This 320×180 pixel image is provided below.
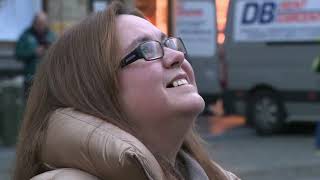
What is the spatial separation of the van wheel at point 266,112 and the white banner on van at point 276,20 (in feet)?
3.23

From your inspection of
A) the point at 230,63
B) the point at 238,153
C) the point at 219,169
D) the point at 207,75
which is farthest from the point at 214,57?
the point at 219,169

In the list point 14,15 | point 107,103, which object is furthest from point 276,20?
point 107,103

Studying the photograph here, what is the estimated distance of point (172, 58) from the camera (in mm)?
2025

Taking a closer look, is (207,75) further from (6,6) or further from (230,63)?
(6,6)

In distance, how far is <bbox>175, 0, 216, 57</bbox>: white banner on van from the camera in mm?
17328

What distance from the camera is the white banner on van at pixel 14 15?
14742mm

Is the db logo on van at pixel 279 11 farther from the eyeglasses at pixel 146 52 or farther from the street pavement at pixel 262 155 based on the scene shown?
the eyeglasses at pixel 146 52

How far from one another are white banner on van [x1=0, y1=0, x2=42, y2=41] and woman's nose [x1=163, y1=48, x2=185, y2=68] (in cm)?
1298

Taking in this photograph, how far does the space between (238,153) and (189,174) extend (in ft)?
32.1

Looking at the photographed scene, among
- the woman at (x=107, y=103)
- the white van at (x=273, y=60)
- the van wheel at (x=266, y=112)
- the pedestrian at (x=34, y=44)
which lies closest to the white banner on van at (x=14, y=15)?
the pedestrian at (x=34, y=44)

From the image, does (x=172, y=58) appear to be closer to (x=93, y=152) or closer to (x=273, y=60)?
(x=93, y=152)

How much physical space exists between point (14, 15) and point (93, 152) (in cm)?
1330

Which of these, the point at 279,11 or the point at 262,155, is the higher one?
the point at 279,11

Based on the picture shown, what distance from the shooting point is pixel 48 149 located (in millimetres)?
1913
